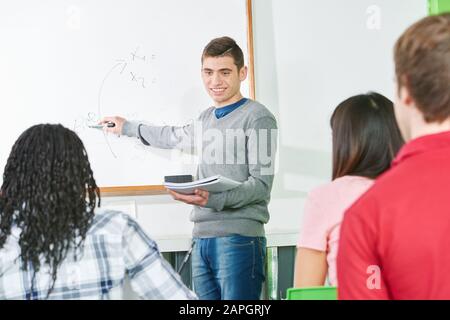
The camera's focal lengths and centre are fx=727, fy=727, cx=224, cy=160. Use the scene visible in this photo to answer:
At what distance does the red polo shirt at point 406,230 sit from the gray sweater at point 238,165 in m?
1.21

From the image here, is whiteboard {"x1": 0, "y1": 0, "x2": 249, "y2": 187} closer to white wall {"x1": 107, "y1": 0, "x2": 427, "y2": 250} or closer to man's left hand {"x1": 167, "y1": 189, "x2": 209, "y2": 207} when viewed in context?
white wall {"x1": 107, "y1": 0, "x2": 427, "y2": 250}

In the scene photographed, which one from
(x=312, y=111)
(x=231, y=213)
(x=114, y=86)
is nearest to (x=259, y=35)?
(x=312, y=111)

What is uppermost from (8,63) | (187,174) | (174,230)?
(8,63)

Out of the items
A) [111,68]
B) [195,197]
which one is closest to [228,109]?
[195,197]

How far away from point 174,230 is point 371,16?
109 cm

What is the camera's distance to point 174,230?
263 cm

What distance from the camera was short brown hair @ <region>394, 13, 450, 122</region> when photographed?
1000 mm

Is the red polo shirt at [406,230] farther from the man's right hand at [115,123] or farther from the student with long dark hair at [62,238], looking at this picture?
the man's right hand at [115,123]

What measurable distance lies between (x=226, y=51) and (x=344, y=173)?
114cm

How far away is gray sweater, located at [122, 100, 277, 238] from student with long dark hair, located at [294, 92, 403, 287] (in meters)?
0.79

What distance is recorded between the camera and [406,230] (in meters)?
0.97

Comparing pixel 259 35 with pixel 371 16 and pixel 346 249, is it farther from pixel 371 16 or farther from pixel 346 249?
pixel 346 249

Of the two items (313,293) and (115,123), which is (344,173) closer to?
(313,293)
